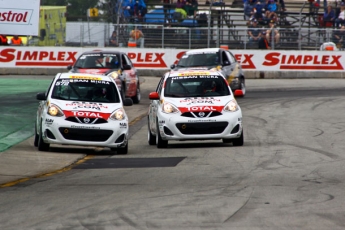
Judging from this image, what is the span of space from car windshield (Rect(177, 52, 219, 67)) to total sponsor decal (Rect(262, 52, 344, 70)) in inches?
414

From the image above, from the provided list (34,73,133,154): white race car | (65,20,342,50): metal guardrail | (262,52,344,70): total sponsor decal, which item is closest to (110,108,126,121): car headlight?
(34,73,133,154): white race car

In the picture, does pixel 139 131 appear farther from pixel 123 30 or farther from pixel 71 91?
pixel 123 30

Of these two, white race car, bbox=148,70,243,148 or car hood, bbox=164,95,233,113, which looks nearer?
white race car, bbox=148,70,243,148

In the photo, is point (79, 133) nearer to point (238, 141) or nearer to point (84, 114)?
point (84, 114)

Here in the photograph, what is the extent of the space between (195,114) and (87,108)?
81.2 inches

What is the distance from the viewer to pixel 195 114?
16438mm

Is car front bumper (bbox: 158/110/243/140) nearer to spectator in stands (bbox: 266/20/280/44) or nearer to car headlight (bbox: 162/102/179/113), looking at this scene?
car headlight (bbox: 162/102/179/113)

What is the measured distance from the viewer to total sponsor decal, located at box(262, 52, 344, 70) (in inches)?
1492

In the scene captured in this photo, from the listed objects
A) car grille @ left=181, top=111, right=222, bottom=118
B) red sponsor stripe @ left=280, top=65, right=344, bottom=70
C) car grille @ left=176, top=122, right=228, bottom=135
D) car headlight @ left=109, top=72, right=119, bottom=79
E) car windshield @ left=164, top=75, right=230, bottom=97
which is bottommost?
red sponsor stripe @ left=280, top=65, right=344, bottom=70

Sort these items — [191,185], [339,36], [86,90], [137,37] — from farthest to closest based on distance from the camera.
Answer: [137,37] → [339,36] → [86,90] → [191,185]

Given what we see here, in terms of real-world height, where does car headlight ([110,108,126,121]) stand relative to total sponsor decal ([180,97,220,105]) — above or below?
below

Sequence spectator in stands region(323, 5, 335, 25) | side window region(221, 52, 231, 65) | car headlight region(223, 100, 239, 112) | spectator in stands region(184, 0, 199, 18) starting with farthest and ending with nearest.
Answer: spectator in stands region(184, 0, 199, 18) < spectator in stands region(323, 5, 335, 25) < side window region(221, 52, 231, 65) < car headlight region(223, 100, 239, 112)

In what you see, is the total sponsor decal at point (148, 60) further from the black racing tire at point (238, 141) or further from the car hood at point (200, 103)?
the black racing tire at point (238, 141)

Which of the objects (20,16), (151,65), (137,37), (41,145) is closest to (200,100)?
(41,145)
